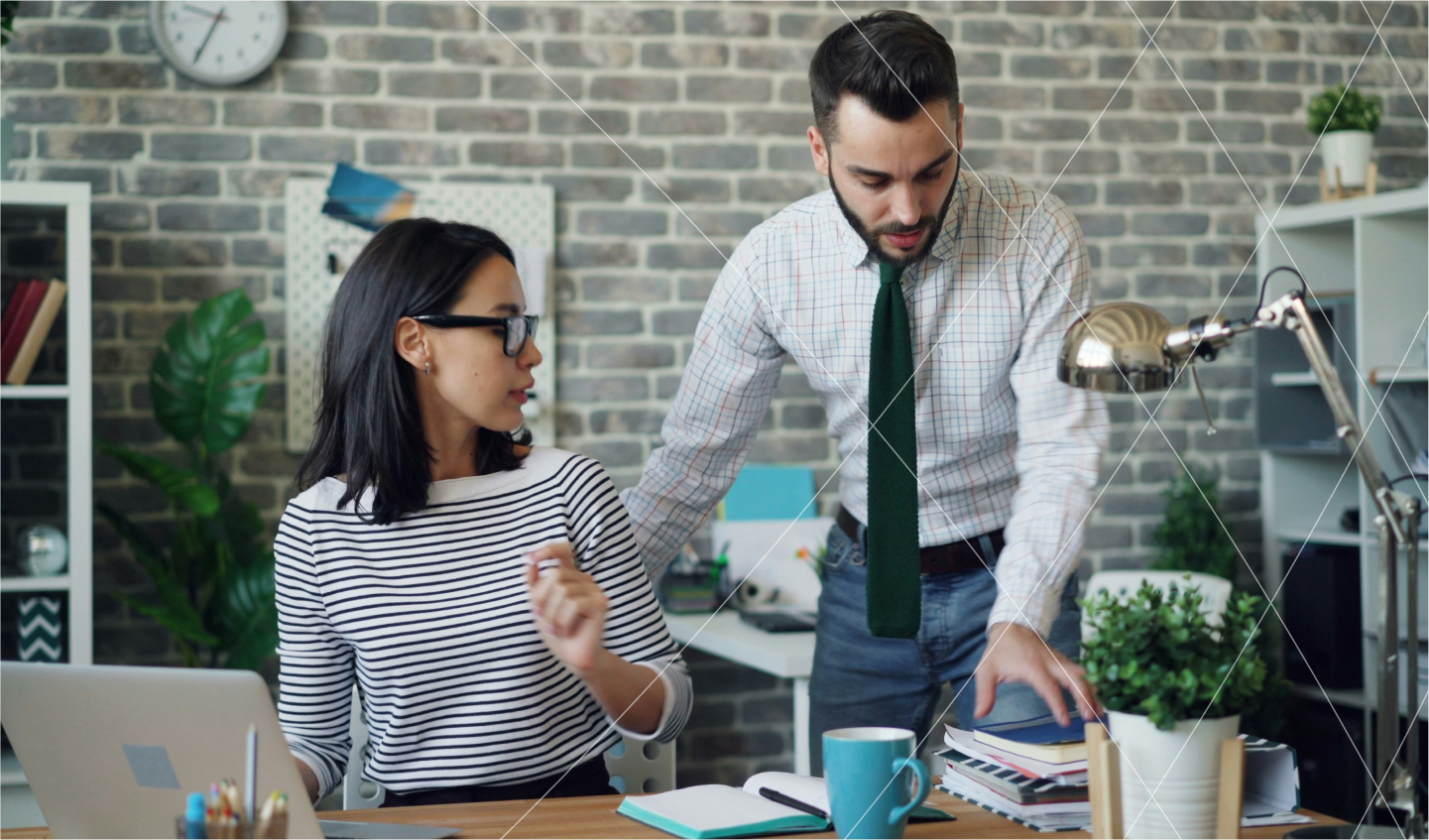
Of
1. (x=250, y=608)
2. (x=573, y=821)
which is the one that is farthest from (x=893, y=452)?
(x=250, y=608)

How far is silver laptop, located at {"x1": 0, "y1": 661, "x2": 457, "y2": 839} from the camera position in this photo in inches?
35.6

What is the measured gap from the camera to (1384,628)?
33.9 inches

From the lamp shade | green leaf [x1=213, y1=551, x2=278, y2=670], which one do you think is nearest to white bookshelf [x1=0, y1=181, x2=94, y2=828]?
green leaf [x1=213, y1=551, x2=278, y2=670]

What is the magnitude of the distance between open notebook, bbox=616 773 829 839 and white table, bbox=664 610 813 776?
2.82 ft

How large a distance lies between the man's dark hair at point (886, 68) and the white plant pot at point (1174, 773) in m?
0.77

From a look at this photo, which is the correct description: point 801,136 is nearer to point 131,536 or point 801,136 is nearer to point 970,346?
point 970,346

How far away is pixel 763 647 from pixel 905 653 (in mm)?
604

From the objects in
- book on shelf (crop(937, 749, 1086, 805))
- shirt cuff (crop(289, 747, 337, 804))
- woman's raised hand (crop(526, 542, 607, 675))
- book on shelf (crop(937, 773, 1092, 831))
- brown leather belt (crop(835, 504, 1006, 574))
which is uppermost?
woman's raised hand (crop(526, 542, 607, 675))

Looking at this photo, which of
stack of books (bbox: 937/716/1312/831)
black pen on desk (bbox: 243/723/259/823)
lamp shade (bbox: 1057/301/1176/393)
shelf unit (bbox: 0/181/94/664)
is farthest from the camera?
shelf unit (bbox: 0/181/94/664)

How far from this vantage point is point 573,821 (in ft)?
3.48

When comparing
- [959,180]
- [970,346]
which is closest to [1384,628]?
[970,346]

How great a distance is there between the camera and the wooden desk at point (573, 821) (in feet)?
3.27

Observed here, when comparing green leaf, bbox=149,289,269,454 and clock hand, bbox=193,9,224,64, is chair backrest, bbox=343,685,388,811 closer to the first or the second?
green leaf, bbox=149,289,269,454

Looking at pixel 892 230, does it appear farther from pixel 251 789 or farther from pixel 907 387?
pixel 251 789
